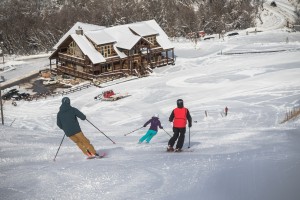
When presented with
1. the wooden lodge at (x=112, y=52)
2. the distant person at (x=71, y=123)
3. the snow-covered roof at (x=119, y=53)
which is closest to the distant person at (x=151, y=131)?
the distant person at (x=71, y=123)

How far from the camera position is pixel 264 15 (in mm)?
83125

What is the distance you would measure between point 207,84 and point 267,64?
26.4ft

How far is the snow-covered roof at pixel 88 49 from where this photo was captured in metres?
42.5

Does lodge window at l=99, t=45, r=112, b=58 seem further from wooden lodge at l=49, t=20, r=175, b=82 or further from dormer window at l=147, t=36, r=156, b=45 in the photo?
dormer window at l=147, t=36, r=156, b=45

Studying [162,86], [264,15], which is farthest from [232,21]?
[162,86]

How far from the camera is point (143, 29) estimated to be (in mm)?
47188

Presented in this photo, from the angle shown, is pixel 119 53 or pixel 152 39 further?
pixel 152 39

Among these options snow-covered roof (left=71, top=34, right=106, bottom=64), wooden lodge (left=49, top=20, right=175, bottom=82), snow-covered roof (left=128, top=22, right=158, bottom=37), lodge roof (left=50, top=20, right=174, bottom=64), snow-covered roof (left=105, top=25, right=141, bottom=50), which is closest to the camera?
snow-covered roof (left=71, top=34, right=106, bottom=64)

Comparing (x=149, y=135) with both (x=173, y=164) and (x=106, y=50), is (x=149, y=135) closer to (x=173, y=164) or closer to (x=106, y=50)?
(x=173, y=164)

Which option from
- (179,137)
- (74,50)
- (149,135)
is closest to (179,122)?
(179,137)

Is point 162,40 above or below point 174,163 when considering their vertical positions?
above

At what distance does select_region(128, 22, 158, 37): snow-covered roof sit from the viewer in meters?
46.4

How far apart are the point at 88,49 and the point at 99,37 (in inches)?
76.8

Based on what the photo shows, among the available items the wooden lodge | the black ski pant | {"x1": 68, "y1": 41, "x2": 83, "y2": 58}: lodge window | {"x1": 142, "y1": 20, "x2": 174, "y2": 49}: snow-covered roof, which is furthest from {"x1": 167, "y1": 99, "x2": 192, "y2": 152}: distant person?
{"x1": 142, "y1": 20, "x2": 174, "y2": 49}: snow-covered roof
